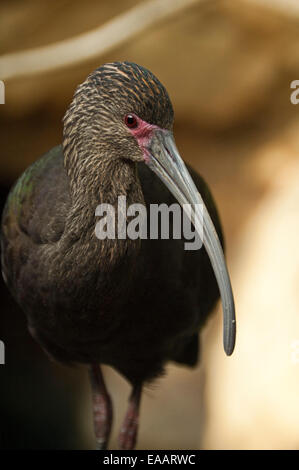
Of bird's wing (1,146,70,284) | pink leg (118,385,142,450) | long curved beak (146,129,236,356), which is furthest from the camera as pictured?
pink leg (118,385,142,450)

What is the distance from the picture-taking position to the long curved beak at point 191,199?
173 cm

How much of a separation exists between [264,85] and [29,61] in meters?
1.25

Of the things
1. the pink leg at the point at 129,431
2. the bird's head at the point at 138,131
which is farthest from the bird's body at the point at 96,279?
the pink leg at the point at 129,431

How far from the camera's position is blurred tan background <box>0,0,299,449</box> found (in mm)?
3814

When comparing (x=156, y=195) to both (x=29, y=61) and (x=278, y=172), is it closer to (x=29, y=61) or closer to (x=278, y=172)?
(x=29, y=61)

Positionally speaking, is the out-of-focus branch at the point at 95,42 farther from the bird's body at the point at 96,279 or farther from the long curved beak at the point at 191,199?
the long curved beak at the point at 191,199

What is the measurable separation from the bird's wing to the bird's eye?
0.37 metres

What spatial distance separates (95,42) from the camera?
377cm

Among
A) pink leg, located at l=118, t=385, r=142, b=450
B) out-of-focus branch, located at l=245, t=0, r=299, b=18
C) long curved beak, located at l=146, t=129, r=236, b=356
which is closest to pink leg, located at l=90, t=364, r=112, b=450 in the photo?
pink leg, located at l=118, t=385, r=142, b=450

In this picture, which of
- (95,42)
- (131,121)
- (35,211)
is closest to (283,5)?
(95,42)

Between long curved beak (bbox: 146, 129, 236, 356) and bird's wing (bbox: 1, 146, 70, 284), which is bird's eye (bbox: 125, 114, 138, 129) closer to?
long curved beak (bbox: 146, 129, 236, 356)

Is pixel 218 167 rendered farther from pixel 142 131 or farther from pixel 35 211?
pixel 142 131

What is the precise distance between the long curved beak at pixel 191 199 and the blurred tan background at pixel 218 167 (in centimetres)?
214

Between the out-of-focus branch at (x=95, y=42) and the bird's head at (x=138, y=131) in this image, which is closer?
the bird's head at (x=138, y=131)
